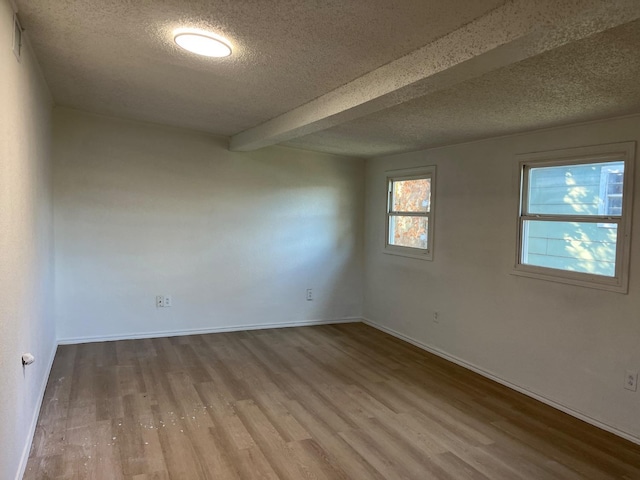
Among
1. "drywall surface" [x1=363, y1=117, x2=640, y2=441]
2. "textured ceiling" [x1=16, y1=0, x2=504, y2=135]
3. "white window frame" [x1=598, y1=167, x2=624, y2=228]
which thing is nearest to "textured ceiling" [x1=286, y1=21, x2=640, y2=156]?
"drywall surface" [x1=363, y1=117, x2=640, y2=441]

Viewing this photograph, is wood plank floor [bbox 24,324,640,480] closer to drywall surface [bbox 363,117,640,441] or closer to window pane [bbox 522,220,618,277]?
drywall surface [bbox 363,117,640,441]

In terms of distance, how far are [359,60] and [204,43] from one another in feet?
2.59

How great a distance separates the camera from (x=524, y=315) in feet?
11.7

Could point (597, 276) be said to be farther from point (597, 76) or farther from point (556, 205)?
point (597, 76)

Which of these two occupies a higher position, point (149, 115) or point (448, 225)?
point (149, 115)

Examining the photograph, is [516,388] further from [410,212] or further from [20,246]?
[20,246]

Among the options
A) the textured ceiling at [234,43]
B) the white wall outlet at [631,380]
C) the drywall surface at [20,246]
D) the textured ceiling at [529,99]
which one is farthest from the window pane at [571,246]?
the drywall surface at [20,246]

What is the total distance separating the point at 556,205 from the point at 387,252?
2228mm

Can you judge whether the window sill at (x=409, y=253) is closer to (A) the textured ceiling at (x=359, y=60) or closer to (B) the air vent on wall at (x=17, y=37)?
(A) the textured ceiling at (x=359, y=60)

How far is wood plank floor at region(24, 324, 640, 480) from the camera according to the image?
243 centimetres

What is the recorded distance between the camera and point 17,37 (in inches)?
80.2

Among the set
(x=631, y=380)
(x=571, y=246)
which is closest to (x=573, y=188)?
(x=571, y=246)

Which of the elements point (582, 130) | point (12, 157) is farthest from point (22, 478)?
Result: point (582, 130)

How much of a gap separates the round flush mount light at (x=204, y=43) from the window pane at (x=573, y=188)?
267cm
